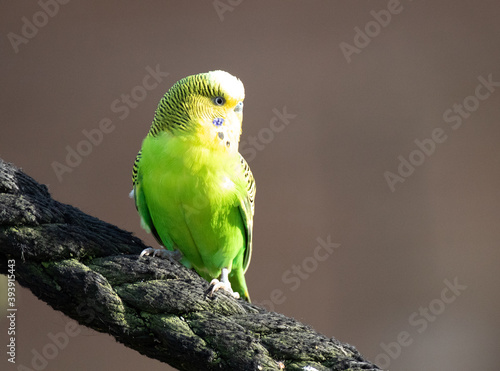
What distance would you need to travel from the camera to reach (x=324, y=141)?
3.73 m

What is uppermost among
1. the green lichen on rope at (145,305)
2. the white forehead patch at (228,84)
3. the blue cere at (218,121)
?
the white forehead patch at (228,84)

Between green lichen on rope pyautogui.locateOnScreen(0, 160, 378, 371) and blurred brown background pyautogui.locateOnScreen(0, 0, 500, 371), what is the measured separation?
241cm

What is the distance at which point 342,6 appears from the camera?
3.73 meters

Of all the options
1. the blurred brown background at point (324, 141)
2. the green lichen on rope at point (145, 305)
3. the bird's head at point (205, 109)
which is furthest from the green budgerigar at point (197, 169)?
the blurred brown background at point (324, 141)

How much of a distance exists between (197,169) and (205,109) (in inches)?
6.9

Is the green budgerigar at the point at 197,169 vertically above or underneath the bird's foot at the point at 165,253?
above

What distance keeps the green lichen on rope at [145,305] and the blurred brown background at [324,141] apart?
2.41 meters

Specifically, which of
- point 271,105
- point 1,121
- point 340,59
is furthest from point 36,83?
point 340,59

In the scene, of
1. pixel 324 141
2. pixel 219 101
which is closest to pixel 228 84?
pixel 219 101

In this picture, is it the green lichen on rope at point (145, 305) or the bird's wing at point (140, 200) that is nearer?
the green lichen on rope at point (145, 305)

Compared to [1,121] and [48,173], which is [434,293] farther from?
[1,121]

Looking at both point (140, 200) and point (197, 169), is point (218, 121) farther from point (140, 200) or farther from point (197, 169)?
point (140, 200)

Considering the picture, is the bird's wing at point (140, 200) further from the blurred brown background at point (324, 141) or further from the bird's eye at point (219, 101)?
the blurred brown background at point (324, 141)

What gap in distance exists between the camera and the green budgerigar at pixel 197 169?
174 cm
